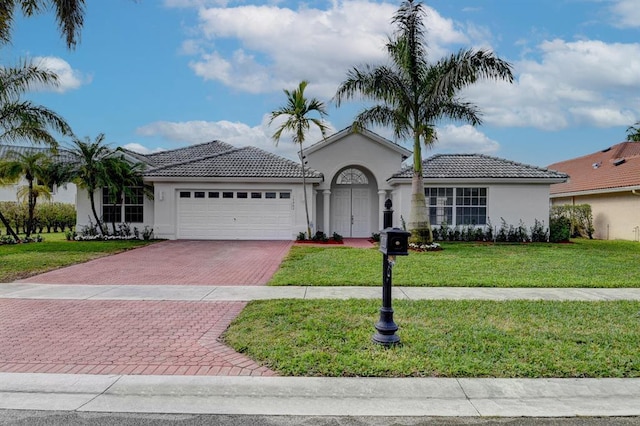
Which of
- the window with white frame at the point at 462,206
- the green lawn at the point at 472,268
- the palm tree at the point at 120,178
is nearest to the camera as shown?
the green lawn at the point at 472,268

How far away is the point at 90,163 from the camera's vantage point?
19.0 m

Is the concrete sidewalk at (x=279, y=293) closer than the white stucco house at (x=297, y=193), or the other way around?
the concrete sidewalk at (x=279, y=293)

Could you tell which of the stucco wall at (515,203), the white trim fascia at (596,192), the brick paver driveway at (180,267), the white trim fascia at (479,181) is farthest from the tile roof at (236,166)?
the white trim fascia at (596,192)

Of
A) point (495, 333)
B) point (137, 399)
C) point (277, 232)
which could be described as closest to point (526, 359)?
point (495, 333)

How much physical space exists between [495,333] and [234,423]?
150 inches

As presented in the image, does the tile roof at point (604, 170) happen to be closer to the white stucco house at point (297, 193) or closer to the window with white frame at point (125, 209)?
the white stucco house at point (297, 193)

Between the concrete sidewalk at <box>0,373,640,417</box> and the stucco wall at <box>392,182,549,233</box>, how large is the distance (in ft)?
52.9

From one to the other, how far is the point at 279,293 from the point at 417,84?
10.9 m

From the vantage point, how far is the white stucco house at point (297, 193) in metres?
19.9

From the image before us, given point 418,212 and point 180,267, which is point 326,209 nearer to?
point 418,212

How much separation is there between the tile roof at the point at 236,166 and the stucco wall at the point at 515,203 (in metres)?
5.73

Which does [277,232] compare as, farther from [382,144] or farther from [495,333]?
[495,333]

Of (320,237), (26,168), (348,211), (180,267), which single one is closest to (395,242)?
(180,267)

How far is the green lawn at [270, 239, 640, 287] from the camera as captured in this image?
9383 millimetres
